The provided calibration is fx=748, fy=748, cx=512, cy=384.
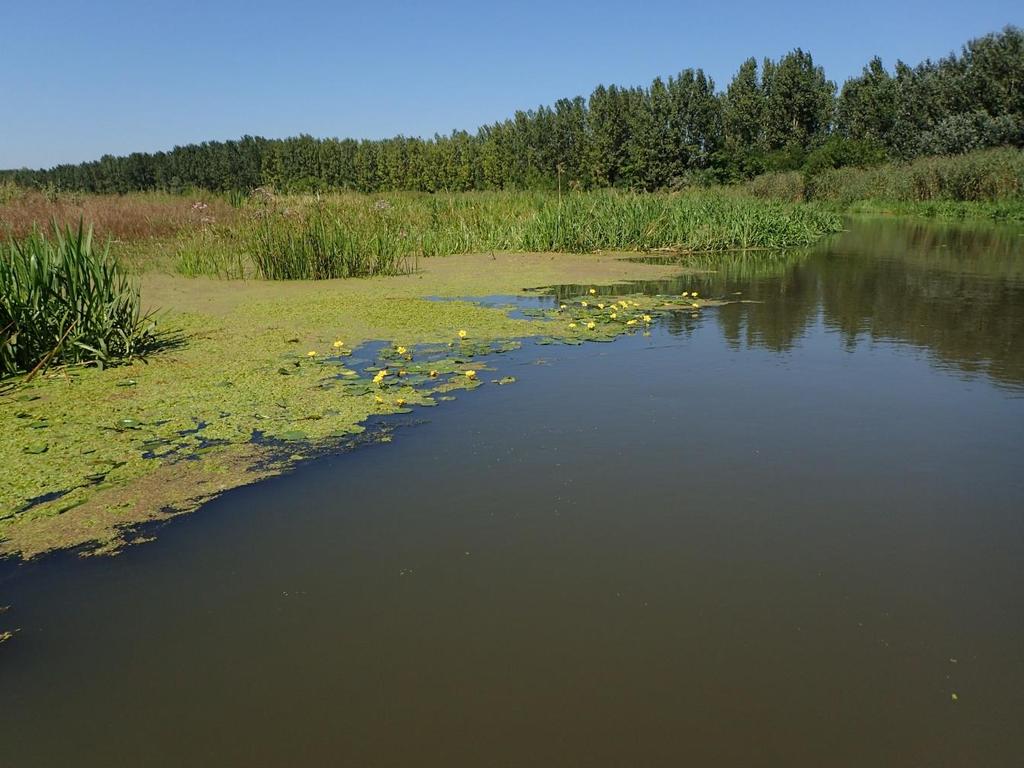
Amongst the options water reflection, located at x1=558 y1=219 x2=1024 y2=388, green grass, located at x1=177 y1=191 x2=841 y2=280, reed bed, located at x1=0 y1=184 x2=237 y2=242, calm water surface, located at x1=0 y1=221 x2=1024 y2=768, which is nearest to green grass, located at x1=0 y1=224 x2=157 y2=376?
calm water surface, located at x1=0 y1=221 x2=1024 y2=768

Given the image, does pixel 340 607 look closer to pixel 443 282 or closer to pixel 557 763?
pixel 557 763

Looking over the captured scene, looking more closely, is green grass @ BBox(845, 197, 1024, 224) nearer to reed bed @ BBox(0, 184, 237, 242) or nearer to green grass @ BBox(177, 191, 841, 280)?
green grass @ BBox(177, 191, 841, 280)

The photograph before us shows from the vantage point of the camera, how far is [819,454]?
12.3ft

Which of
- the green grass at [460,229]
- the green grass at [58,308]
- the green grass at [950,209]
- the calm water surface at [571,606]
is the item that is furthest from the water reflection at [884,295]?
the green grass at [950,209]

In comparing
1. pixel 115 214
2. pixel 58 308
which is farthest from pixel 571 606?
pixel 115 214

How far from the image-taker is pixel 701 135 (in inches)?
1476

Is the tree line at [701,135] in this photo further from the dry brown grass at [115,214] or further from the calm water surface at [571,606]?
the calm water surface at [571,606]

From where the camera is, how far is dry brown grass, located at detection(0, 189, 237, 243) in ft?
39.0

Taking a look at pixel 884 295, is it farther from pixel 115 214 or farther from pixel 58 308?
pixel 115 214

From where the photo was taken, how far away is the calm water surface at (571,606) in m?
1.90

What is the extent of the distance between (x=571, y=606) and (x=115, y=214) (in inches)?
534

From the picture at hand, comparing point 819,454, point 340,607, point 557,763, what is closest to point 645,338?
point 819,454

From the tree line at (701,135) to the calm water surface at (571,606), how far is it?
30275 mm

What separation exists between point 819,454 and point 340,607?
8.15ft
